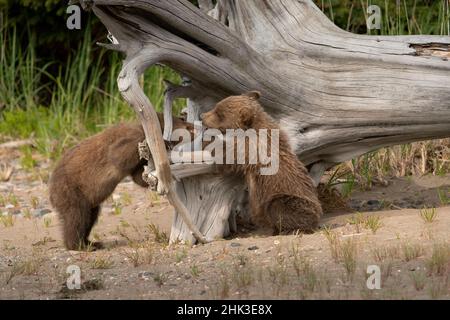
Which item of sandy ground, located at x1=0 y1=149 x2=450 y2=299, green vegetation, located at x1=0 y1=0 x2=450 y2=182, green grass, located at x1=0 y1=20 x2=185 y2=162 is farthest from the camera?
green grass, located at x1=0 y1=20 x2=185 y2=162

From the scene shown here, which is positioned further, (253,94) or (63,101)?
(63,101)

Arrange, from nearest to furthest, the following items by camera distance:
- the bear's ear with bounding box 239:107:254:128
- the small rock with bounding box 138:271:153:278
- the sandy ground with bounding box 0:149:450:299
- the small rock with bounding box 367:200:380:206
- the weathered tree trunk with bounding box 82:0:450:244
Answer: the sandy ground with bounding box 0:149:450:299 < the small rock with bounding box 138:271:153:278 < the bear's ear with bounding box 239:107:254:128 < the weathered tree trunk with bounding box 82:0:450:244 < the small rock with bounding box 367:200:380:206

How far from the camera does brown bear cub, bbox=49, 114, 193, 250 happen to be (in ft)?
24.5

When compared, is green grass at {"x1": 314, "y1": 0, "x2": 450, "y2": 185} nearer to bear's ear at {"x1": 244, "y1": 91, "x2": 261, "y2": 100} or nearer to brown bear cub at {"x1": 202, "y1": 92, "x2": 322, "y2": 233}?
brown bear cub at {"x1": 202, "y1": 92, "x2": 322, "y2": 233}

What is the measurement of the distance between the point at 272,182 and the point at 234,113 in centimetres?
64

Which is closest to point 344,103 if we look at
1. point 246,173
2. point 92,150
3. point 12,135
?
point 246,173

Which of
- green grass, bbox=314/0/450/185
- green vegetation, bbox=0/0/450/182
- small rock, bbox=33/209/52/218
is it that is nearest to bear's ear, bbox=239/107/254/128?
green grass, bbox=314/0/450/185

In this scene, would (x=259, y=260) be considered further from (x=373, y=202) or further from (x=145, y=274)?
(x=373, y=202)

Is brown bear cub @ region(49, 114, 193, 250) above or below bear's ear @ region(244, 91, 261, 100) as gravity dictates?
below

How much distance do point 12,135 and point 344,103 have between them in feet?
18.5

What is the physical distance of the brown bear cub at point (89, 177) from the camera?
748cm

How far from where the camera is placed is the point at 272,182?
724cm

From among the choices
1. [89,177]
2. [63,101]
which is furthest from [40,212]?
[63,101]

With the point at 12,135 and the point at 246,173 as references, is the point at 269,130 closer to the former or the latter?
the point at 246,173
